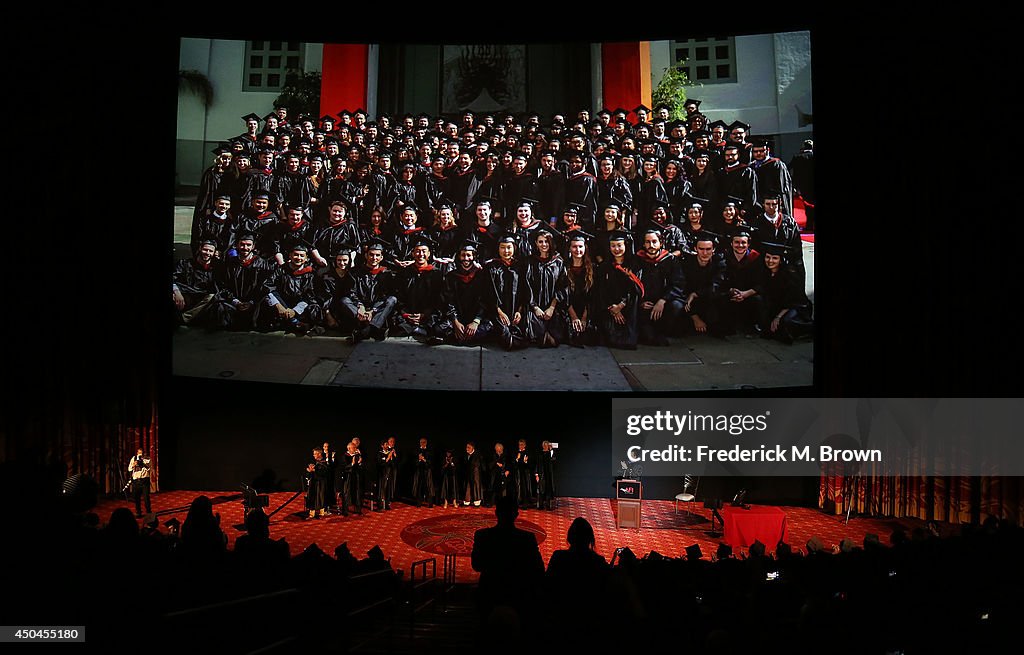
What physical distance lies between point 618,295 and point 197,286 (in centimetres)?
670

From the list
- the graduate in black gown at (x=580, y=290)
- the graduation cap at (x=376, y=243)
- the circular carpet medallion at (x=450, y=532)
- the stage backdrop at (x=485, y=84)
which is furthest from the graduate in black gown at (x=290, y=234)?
the circular carpet medallion at (x=450, y=532)

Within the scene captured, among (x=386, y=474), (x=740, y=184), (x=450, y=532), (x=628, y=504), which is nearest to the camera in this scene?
(x=450, y=532)

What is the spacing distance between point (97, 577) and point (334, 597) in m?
1.51

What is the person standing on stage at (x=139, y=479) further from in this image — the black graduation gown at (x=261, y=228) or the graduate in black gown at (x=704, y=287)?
the graduate in black gown at (x=704, y=287)

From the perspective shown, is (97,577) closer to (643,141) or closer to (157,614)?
(157,614)

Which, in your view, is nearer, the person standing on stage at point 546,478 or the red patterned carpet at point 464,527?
the red patterned carpet at point 464,527

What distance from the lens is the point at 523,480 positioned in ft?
41.2

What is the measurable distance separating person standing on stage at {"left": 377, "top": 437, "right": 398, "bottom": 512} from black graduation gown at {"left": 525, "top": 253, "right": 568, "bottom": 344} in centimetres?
297

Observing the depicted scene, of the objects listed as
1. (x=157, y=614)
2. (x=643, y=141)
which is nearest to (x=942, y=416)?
(x=643, y=141)

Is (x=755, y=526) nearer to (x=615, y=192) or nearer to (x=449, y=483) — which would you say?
(x=449, y=483)

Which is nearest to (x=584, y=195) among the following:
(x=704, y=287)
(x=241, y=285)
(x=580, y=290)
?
(x=580, y=290)

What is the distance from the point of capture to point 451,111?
12312 millimetres

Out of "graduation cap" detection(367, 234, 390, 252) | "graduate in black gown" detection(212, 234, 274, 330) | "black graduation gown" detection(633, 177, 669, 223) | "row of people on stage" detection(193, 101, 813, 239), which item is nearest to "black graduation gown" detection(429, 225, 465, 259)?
"row of people on stage" detection(193, 101, 813, 239)

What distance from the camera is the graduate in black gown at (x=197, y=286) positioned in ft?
40.1
